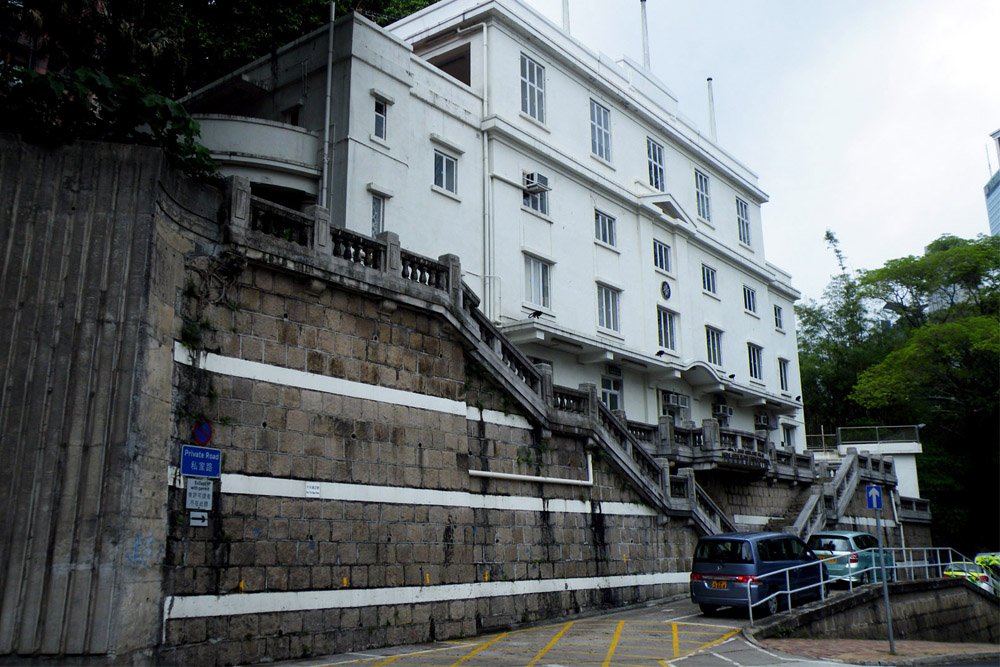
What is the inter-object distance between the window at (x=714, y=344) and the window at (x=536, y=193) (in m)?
10.6

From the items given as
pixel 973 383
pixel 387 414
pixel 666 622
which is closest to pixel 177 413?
pixel 387 414

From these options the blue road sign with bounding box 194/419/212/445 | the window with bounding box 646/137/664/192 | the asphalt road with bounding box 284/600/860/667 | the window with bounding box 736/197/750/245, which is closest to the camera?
the blue road sign with bounding box 194/419/212/445

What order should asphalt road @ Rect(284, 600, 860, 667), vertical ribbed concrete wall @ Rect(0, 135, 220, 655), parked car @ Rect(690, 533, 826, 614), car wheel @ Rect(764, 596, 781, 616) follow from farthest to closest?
car wheel @ Rect(764, 596, 781, 616), parked car @ Rect(690, 533, 826, 614), asphalt road @ Rect(284, 600, 860, 667), vertical ribbed concrete wall @ Rect(0, 135, 220, 655)

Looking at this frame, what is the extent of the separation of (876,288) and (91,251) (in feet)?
152

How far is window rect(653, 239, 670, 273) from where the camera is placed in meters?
32.0

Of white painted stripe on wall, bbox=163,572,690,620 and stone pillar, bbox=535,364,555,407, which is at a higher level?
stone pillar, bbox=535,364,555,407

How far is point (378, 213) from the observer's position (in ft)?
72.6

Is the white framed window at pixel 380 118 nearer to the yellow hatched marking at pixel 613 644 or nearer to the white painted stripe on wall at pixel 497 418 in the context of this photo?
the white painted stripe on wall at pixel 497 418

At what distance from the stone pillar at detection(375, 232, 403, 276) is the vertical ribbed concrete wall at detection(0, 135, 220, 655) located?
438 centimetres

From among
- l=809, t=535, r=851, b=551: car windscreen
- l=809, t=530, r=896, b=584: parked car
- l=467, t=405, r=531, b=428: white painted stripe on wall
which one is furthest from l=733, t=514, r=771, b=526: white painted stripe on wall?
l=467, t=405, r=531, b=428: white painted stripe on wall

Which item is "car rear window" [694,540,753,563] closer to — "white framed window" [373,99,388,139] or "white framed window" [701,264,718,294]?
"white framed window" [373,99,388,139]

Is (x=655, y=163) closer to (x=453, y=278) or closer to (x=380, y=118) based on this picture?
(x=380, y=118)

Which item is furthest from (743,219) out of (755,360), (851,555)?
(851,555)

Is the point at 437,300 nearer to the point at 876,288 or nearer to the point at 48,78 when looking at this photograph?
the point at 48,78
